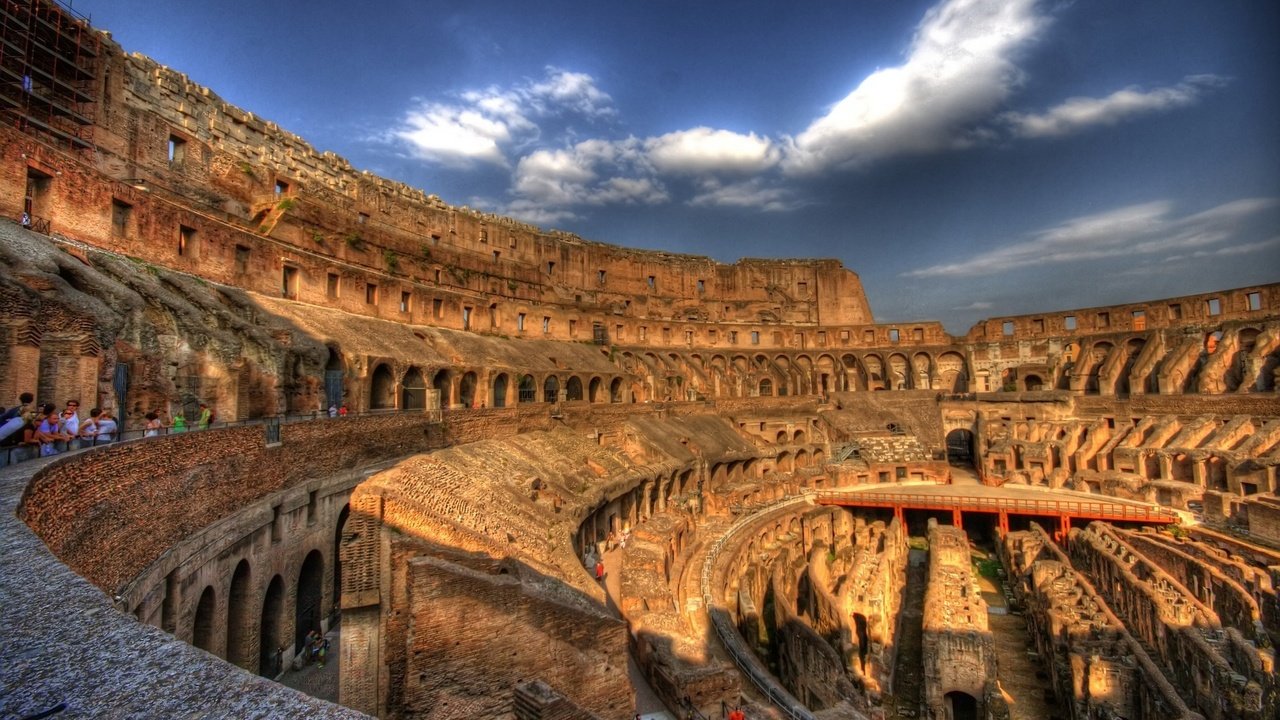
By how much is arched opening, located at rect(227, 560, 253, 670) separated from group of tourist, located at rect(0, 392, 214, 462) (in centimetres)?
363

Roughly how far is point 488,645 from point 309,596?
8218 millimetres

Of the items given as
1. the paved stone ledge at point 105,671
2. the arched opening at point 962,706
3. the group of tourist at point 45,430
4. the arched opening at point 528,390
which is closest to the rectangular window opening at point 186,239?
the group of tourist at point 45,430

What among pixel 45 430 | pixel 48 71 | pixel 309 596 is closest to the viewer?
pixel 45 430

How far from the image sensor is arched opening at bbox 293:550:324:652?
13.4 meters

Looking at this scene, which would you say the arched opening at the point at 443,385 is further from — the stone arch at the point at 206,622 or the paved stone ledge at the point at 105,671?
the paved stone ledge at the point at 105,671

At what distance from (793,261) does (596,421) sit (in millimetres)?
32407

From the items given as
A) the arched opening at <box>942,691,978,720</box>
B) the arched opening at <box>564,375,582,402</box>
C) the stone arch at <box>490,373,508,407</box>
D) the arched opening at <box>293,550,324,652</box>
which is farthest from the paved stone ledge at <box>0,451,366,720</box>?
the arched opening at <box>564,375,582,402</box>

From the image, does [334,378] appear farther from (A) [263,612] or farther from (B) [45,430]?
(B) [45,430]

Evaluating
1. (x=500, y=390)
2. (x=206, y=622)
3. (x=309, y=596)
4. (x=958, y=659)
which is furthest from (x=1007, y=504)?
(x=206, y=622)

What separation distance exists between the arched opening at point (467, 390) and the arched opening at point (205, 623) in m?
15.6

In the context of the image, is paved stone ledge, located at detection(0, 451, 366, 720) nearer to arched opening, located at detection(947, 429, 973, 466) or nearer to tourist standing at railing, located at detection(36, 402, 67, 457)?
tourist standing at railing, located at detection(36, 402, 67, 457)

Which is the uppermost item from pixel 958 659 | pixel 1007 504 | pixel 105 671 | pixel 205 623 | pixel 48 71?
pixel 48 71

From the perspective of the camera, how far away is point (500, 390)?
2733cm

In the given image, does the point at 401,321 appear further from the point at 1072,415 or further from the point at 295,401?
the point at 1072,415
